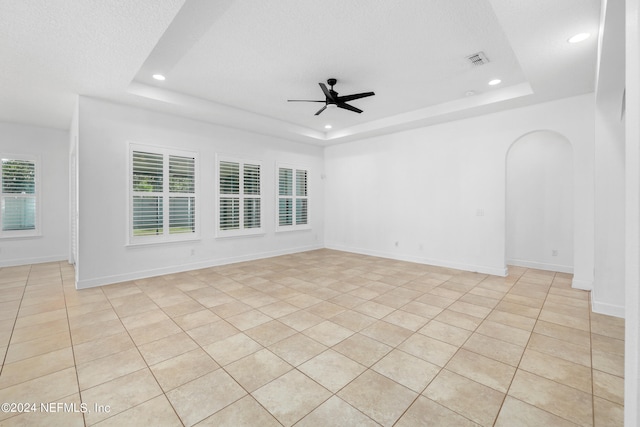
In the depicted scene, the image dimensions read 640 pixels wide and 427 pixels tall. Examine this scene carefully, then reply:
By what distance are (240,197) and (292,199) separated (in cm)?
153

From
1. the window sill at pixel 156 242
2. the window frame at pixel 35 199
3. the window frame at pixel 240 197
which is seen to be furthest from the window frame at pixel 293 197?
the window frame at pixel 35 199

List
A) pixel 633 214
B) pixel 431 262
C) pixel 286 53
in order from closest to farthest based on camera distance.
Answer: pixel 633 214, pixel 286 53, pixel 431 262

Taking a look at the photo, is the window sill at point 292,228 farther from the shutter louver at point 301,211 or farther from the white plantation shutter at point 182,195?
the white plantation shutter at point 182,195

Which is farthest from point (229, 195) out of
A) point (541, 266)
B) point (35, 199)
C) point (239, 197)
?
point (541, 266)

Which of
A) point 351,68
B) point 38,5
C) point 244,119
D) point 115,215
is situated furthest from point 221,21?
point 115,215

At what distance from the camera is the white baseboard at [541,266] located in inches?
199

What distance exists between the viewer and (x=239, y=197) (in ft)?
20.0

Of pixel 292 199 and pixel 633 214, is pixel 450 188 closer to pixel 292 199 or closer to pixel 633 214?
pixel 292 199

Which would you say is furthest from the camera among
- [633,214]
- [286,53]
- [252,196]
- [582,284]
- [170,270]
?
[252,196]

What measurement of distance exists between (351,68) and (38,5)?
3.12 m

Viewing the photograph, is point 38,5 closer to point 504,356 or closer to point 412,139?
point 504,356

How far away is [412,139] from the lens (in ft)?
19.9

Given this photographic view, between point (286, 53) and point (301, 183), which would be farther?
point (301, 183)

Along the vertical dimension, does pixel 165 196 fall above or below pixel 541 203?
above
